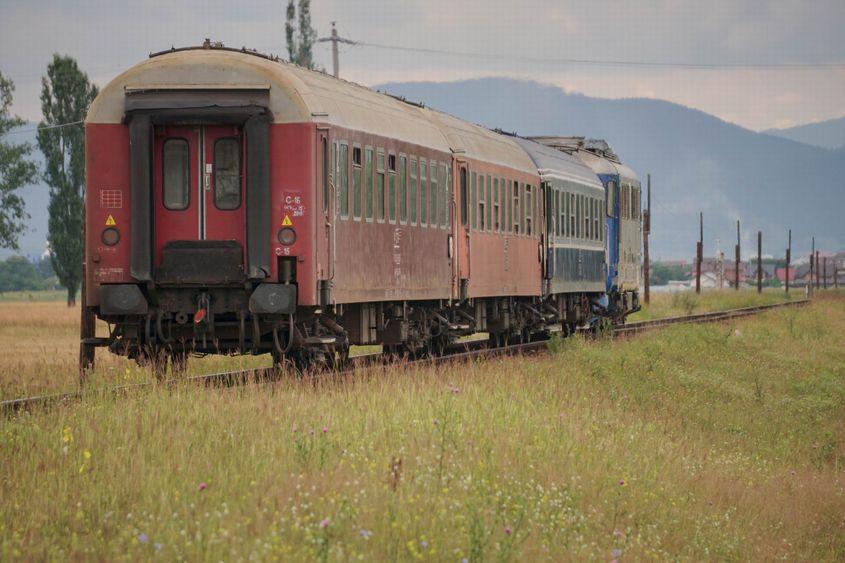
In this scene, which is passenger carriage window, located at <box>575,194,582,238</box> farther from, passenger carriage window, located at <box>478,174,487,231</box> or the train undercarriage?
the train undercarriage

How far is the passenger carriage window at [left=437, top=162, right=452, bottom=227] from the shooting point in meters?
20.7

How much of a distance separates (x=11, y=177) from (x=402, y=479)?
57.7 meters

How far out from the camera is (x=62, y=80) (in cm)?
6162

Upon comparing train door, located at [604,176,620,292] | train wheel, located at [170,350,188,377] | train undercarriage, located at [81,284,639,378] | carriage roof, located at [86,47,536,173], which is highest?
carriage roof, located at [86,47,536,173]

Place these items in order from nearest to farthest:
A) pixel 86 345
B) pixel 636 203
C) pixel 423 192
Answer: pixel 86 345
pixel 423 192
pixel 636 203

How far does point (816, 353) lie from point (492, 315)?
11022 millimetres

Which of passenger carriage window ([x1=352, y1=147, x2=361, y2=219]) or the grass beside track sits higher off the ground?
passenger carriage window ([x1=352, y1=147, x2=361, y2=219])

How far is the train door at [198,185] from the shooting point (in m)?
15.3

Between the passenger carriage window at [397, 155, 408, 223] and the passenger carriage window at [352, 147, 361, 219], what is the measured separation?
5.51 feet

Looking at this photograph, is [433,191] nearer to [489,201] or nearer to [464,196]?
[464,196]

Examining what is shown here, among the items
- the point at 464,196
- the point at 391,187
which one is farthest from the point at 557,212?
the point at 391,187

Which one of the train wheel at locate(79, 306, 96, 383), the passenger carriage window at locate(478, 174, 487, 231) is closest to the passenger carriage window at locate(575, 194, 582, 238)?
the passenger carriage window at locate(478, 174, 487, 231)

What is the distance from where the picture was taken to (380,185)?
17.8 metres

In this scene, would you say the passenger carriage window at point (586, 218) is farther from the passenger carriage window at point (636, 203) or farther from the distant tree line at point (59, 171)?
the distant tree line at point (59, 171)
